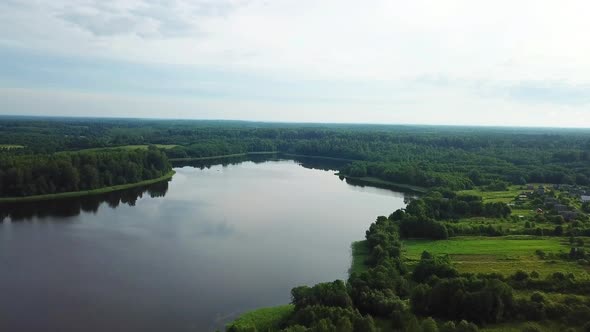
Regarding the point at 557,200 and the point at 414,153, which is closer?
the point at 557,200

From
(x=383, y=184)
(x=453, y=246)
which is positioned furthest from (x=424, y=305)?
(x=383, y=184)

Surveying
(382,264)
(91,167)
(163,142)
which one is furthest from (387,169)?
(163,142)

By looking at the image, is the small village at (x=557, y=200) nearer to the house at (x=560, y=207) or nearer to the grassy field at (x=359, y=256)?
the house at (x=560, y=207)

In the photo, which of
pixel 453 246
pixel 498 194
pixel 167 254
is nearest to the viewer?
pixel 167 254

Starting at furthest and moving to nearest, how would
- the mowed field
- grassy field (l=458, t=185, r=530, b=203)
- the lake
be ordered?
grassy field (l=458, t=185, r=530, b=203), the mowed field, the lake

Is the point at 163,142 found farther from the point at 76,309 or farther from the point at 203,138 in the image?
the point at 76,309

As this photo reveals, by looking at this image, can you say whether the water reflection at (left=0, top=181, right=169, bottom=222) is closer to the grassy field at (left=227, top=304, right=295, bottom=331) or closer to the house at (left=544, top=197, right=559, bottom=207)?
the grassy field at (left=227, top=304, right=295, bottom=331)

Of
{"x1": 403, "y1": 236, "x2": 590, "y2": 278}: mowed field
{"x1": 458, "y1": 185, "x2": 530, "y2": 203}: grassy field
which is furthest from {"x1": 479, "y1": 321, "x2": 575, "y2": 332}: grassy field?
{"x1": 458, "y1": 185, "x2": 530, "y2": 203}: grassy field

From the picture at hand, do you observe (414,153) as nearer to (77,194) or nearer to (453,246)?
(453,246)
